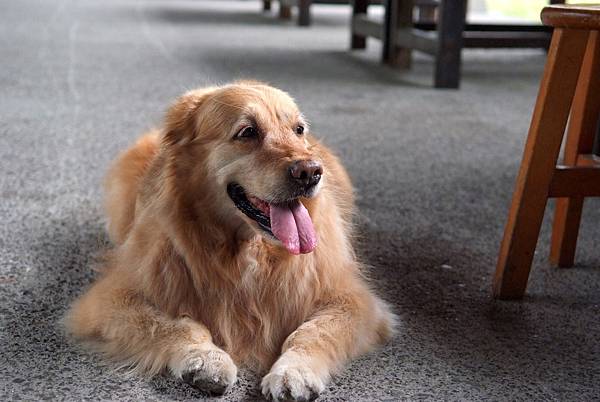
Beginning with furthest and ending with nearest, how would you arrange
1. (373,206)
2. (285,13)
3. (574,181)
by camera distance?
(285,13)
(373,206)
(574,181)

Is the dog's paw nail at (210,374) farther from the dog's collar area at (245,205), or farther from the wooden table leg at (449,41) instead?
the wooden table leg at (449,41)

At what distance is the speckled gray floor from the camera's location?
6.26 ft

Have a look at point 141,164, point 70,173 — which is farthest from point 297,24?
point 141,164

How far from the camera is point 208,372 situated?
176 cm

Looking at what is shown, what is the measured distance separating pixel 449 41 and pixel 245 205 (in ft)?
13.3

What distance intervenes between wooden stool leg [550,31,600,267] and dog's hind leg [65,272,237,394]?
4.33 feet

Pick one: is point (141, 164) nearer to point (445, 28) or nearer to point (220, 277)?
point (220, 277)

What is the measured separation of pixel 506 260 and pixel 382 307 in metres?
0.43

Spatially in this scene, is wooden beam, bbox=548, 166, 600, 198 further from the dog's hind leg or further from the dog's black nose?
the dog's hind leg

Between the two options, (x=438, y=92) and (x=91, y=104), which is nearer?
(x=91, y=104)

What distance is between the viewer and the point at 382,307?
7.23 feet

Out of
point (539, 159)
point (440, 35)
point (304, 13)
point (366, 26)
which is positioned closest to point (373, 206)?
point (539, 159)

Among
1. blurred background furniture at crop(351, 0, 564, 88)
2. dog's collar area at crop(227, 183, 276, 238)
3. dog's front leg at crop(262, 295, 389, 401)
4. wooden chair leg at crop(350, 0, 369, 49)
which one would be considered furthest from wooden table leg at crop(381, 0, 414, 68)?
dog's collar area at crop(227, 183, 276, 238)

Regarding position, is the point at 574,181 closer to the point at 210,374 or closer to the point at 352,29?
the point at 210,374
